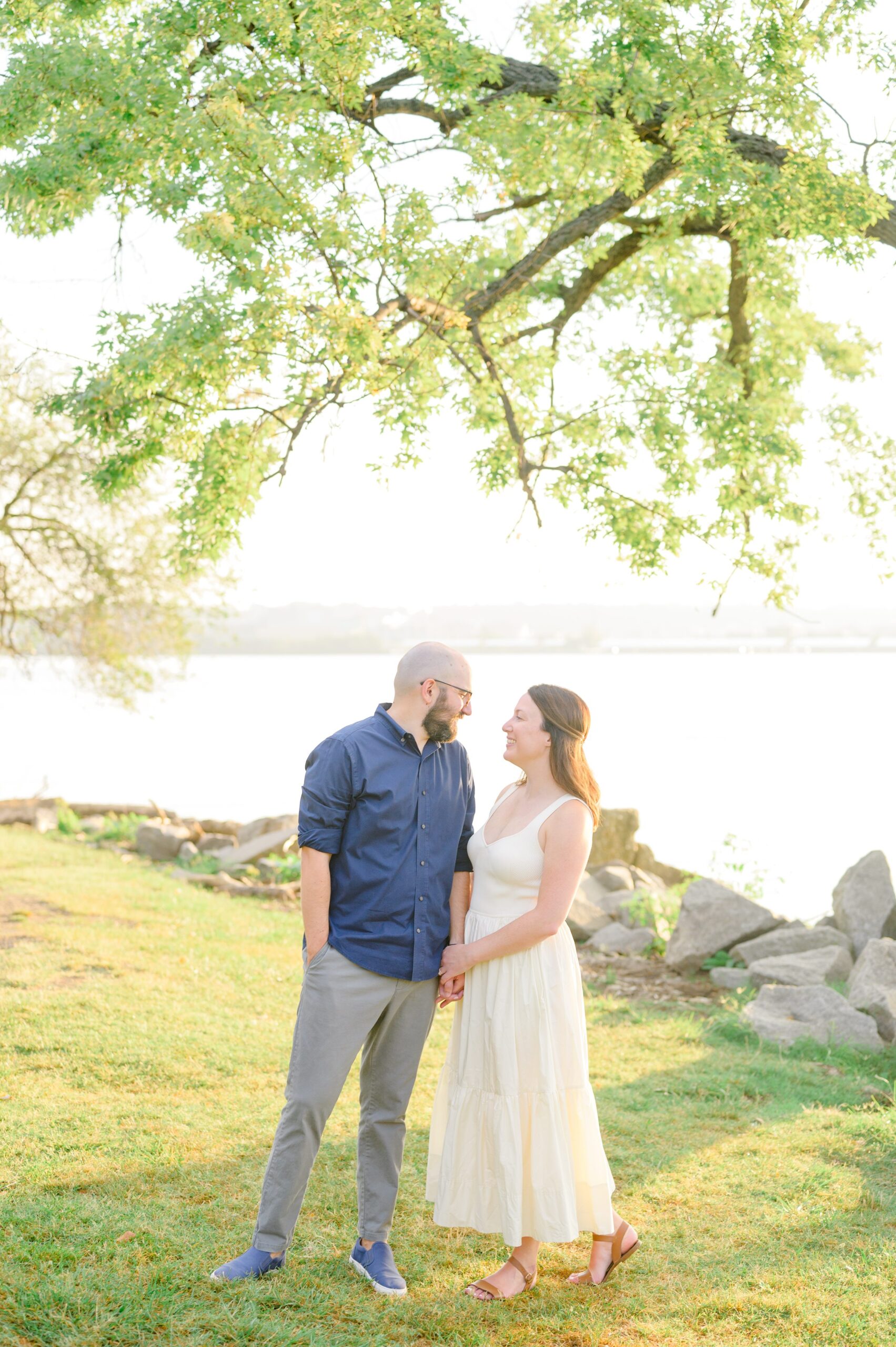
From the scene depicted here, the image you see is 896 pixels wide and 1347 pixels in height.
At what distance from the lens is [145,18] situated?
26.4ft

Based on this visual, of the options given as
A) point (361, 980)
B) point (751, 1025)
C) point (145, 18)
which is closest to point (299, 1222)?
point (361, 980)

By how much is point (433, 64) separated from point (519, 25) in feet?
9.55

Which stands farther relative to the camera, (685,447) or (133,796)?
(133,796)

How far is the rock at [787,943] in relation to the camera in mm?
9625

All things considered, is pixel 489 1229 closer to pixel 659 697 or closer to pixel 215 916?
pixel 215 916

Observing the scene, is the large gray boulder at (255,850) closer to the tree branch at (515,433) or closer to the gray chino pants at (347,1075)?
the tree branch at (515,433)

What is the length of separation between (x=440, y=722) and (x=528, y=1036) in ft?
3.76

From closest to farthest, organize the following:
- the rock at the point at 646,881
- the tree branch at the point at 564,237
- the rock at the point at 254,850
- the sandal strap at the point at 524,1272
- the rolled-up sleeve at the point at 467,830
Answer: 1. the sandal strap at the point at 524,1272
2. the rolled-up sleeve at the point at 467,830
3. the tree branch at the point at 564,237
4. the rock at the point at 646,881
5. the rock at the point at 254,850

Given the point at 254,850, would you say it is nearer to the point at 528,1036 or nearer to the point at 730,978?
the point at 730,978

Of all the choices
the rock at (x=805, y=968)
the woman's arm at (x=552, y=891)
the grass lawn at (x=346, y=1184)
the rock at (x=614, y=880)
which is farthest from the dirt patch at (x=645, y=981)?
the woman's arm at (x=552, y=891)

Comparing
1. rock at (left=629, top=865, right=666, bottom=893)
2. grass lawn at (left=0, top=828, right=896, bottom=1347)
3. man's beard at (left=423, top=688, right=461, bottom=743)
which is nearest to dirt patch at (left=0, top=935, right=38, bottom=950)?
grass lawn at (left=0, top=828, right=896, bottom=1347)

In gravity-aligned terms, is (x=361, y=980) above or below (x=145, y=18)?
below

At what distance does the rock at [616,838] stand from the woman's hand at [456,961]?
9.91 m

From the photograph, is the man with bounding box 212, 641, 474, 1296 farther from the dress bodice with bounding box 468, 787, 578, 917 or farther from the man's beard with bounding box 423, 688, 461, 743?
the dress bodice with bounding box 468, 787, 578, 917
